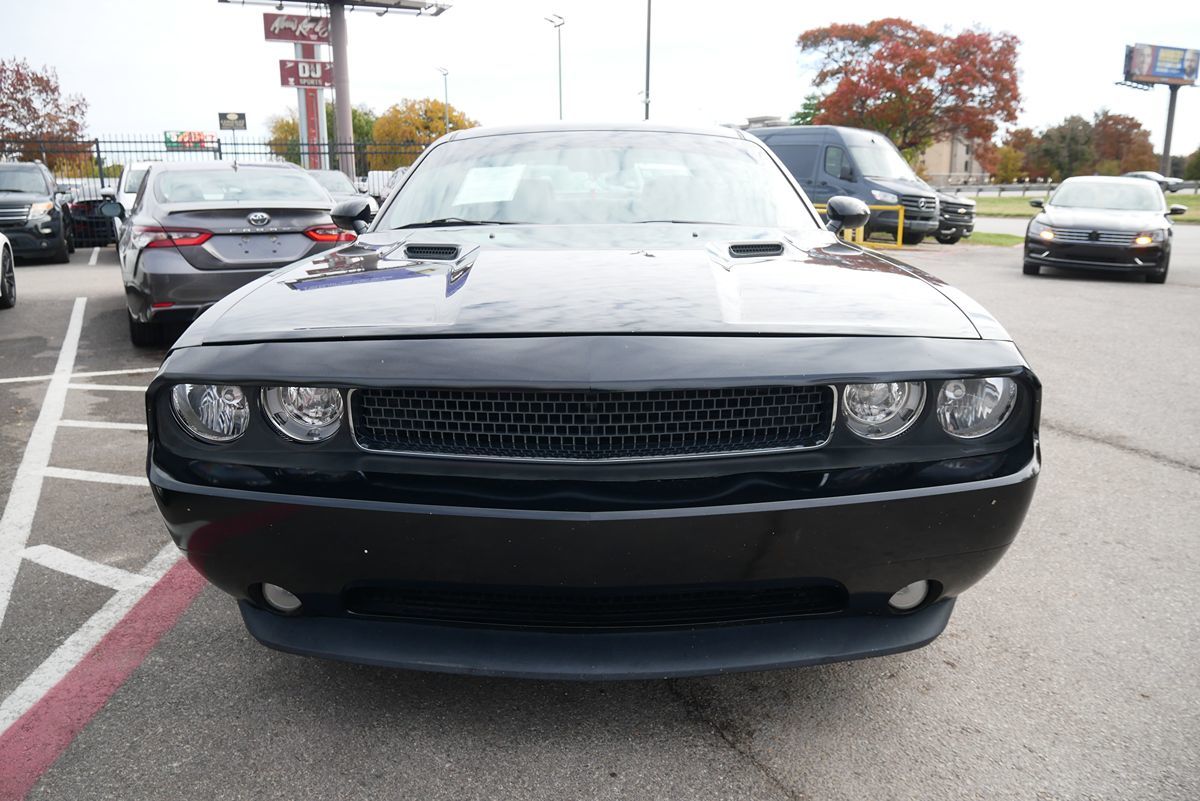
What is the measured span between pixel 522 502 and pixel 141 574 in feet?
6.34

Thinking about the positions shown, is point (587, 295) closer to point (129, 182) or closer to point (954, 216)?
point (129, 182)

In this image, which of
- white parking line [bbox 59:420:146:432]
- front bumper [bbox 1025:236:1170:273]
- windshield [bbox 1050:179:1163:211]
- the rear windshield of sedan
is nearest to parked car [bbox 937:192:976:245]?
windshield [bbox 1050:179:1163:211]

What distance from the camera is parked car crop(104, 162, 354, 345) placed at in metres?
6.65

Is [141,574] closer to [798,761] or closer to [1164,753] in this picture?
[798,761]

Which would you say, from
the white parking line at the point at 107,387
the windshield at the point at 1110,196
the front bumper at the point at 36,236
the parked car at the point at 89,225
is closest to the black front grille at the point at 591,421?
the white parking line at the point at 107,387

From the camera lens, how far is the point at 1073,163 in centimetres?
7056

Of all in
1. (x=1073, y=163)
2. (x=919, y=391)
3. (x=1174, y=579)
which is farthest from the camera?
(x=1073, y=163)

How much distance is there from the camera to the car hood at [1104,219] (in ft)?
41.9

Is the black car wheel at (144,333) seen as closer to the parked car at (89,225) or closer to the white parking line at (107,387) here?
the white parking line at (107,387)

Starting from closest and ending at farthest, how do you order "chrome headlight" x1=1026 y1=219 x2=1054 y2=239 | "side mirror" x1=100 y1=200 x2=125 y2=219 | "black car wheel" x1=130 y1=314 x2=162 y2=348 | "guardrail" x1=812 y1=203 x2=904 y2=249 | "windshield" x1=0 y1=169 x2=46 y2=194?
"black car wheel" x1=130 y1=314 x2=162 y2=348, "side mirror" x1=100 y1=200 x2=125 y2=219, "chrome headlight" x1=1026 y1=219 x2=1054 y2=239, "windshield" x1=0 y1=169 x2=46 y2=194, "guardrail" x1=812 y1=203 x2=904 y2=249

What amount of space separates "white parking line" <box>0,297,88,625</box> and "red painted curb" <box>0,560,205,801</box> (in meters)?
0.42

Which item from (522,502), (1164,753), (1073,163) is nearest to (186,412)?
(522,502)

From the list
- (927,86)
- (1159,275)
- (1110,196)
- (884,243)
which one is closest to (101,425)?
(1159,275)

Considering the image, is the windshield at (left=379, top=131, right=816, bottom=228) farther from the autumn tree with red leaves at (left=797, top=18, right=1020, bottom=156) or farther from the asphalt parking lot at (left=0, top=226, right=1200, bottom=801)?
the autumn tree with red leaves at (left=797, top=18, right=1020, bottom=156)
